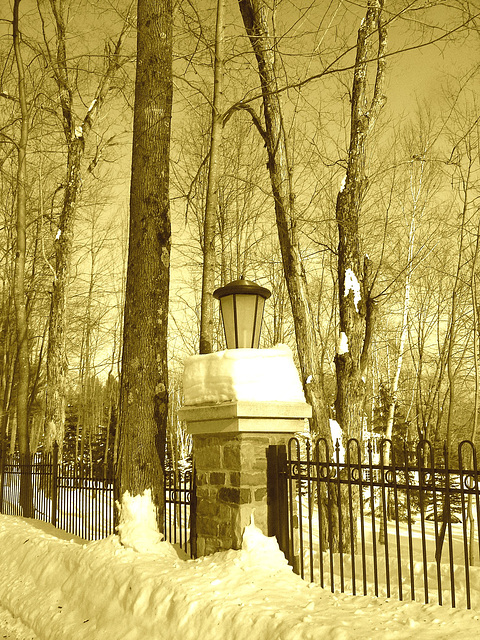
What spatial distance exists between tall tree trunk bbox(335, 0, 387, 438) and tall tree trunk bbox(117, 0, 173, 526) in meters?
3.69

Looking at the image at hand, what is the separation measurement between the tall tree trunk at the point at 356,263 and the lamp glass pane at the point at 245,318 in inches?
160

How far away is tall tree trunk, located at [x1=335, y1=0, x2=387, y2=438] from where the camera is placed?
371 inches

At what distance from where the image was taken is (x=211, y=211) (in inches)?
307

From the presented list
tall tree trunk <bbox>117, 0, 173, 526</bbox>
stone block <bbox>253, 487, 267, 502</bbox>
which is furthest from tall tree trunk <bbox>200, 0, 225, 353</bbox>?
stone block <bbox>253, 487, 267, 502</bbox>

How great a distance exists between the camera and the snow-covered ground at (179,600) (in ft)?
11.9

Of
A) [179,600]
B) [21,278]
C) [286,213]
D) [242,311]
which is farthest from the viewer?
[21,278]

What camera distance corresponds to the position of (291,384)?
542cm

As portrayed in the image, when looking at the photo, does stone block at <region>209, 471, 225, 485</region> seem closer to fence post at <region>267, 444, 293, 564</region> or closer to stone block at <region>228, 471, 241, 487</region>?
stone block at <region>228, 471, 241, 487</region>

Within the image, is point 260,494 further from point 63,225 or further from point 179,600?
point 63,225

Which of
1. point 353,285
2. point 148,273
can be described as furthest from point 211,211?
point 353,285

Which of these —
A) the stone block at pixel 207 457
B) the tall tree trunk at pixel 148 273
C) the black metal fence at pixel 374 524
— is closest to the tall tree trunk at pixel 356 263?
the black metal fence at pixel 374 524

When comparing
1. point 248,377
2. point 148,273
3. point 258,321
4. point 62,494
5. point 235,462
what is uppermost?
point 148,273

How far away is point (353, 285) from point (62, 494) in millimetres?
5890

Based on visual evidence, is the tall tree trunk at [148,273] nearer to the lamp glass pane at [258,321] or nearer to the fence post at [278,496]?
the lamp glass pane at [258,321]
